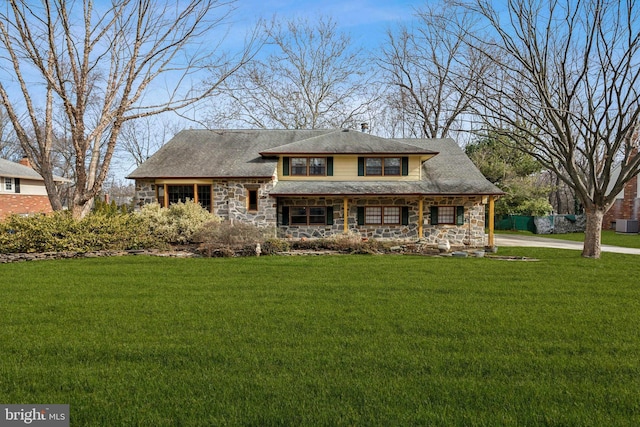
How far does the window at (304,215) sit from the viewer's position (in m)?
17.0

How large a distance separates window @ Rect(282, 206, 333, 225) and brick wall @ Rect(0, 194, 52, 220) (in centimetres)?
1927

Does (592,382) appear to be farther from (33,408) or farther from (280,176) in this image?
(280,176)

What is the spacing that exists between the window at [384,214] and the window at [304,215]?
66.1 inches

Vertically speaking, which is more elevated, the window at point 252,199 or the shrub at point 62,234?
the window at point 252,199

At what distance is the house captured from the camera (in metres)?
16.5

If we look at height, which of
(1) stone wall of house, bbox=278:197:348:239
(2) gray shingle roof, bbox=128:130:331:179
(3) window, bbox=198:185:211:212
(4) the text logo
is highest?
(2) gray shingle roof, bbox=128:130:331:179

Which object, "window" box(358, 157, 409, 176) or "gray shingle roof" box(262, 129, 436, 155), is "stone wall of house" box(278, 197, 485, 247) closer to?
"window" box(358, 157, 409, 176)

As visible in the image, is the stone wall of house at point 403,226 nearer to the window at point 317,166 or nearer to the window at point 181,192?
the window at point 317,166

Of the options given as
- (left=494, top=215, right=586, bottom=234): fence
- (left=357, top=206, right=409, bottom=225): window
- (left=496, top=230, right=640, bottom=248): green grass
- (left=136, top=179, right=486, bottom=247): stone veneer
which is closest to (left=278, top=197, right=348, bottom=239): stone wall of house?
(left=136, top=179, right=486, bottom=247): stone veneer

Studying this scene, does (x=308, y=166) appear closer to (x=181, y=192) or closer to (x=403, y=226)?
(x=403, y=226)

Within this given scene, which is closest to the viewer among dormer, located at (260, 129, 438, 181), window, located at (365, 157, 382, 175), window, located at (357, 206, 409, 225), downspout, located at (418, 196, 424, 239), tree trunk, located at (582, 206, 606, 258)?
tree trunk, located at (582, 206, 606, 258)

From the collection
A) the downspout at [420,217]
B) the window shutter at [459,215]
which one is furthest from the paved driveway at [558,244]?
the downspout at [420,217]

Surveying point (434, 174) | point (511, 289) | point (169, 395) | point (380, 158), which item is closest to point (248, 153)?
point (380, 158)

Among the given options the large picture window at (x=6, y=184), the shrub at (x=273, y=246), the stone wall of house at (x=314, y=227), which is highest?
the large picture window at (x=6, y=184)
